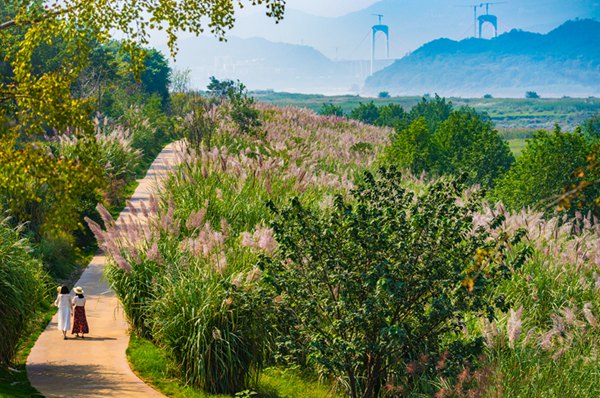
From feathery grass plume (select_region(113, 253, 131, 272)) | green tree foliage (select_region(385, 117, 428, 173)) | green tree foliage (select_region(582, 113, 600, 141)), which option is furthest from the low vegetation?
green tree foliage (select_region(385, 117, 428, 173))

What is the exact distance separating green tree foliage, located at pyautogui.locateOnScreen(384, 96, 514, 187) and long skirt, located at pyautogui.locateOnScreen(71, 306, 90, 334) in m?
19.6

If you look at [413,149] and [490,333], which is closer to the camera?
[490,333]

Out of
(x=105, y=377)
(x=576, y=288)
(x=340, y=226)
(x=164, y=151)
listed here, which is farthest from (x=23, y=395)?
(x=164, y=151)

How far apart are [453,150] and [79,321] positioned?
24.1 metres

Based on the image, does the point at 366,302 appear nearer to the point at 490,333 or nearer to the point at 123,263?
the point at 490,333

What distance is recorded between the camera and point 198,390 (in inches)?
423

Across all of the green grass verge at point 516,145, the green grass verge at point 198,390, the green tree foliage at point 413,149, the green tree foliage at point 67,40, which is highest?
the green tree foliage at point 67,40

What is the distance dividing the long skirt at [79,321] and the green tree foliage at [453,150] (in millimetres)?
19618

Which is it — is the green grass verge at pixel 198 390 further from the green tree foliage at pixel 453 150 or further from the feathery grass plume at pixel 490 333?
the green tree foliage at pixel 453 150

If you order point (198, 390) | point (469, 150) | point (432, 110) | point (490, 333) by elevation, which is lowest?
point (198, 390)

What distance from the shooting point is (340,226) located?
9938mm

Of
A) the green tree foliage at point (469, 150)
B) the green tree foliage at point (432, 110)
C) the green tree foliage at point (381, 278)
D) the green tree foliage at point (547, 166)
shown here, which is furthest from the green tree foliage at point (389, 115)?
the green tree foliage at point (381, 278)

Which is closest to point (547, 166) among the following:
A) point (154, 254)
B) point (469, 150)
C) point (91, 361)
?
point (469, 150)

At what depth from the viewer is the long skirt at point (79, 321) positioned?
41.2 feet
